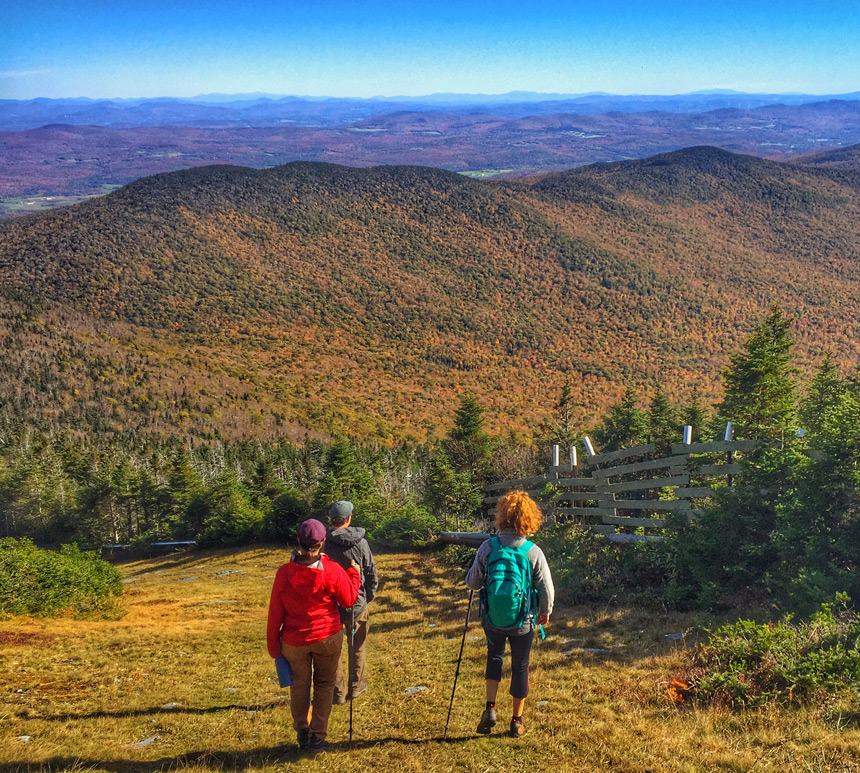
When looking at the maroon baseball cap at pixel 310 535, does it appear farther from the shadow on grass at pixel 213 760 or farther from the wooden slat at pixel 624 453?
the wooden slat at pixel 624 453

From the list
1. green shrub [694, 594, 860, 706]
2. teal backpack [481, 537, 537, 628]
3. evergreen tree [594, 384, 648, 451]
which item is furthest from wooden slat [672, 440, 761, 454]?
evergreen tree [594, 384, 648, 451]

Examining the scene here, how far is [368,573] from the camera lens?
488cm

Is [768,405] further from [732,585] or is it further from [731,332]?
[731,332]

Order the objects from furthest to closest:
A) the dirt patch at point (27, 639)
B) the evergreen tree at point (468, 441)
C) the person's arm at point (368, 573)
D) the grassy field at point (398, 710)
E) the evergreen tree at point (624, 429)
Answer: the evergreen tree at point (468, 441) → the evergreen tree at point (624, 429) → the dirt patch at point (27, 639) → the person's arm at point (368, 573) → the grassy field at point (398, 710)

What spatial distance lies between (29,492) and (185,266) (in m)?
65.3

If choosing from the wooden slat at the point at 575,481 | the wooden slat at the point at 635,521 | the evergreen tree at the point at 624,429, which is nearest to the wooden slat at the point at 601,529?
the wooden slat at the point at 635,521

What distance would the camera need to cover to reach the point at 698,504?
24.3 ft

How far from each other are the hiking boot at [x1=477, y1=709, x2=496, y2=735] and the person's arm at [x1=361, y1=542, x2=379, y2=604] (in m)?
1.22

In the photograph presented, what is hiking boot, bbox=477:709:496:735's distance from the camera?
4.14 meters

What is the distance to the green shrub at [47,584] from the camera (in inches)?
367

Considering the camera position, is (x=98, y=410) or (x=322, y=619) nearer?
(x=322, y=619)

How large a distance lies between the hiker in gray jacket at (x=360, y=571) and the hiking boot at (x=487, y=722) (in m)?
1.06

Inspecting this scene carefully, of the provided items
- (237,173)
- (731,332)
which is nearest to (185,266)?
(237,173)

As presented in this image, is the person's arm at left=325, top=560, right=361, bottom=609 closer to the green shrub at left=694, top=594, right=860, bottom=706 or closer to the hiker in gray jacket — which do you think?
the hiker in gray jacket
